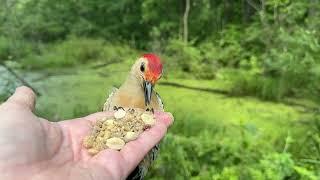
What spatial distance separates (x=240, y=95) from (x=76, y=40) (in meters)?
3.57

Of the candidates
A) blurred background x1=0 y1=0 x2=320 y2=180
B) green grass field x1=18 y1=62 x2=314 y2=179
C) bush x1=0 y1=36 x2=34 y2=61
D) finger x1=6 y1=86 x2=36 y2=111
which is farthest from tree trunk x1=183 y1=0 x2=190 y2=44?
finger x1=6 y1=86 x2=36 y2=111

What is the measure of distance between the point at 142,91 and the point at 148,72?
0.10 m

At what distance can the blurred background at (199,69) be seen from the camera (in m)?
3.58

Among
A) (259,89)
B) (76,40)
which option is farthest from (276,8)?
(76,40)

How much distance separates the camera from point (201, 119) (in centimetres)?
498

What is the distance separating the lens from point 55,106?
5.33m

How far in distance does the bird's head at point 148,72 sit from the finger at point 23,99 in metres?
0.47

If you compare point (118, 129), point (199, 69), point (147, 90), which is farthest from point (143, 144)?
point (199, 69)

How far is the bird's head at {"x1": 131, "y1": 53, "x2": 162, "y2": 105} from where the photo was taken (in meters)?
2.21

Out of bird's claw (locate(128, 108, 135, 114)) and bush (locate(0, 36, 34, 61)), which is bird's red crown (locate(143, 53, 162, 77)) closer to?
bird's claw (locate(128, 108, 135, 114))

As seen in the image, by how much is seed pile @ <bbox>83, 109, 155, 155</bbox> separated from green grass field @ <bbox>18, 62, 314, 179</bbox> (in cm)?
107

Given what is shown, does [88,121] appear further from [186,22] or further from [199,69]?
[186,22]

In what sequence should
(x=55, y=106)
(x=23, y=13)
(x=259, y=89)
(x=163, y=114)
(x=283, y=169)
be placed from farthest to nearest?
(x=23, y=13), (x=259, y=89), (x=55, y=106), (x=283, y=169), (x=163, y=114)

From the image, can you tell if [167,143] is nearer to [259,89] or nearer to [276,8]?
[259,89]
